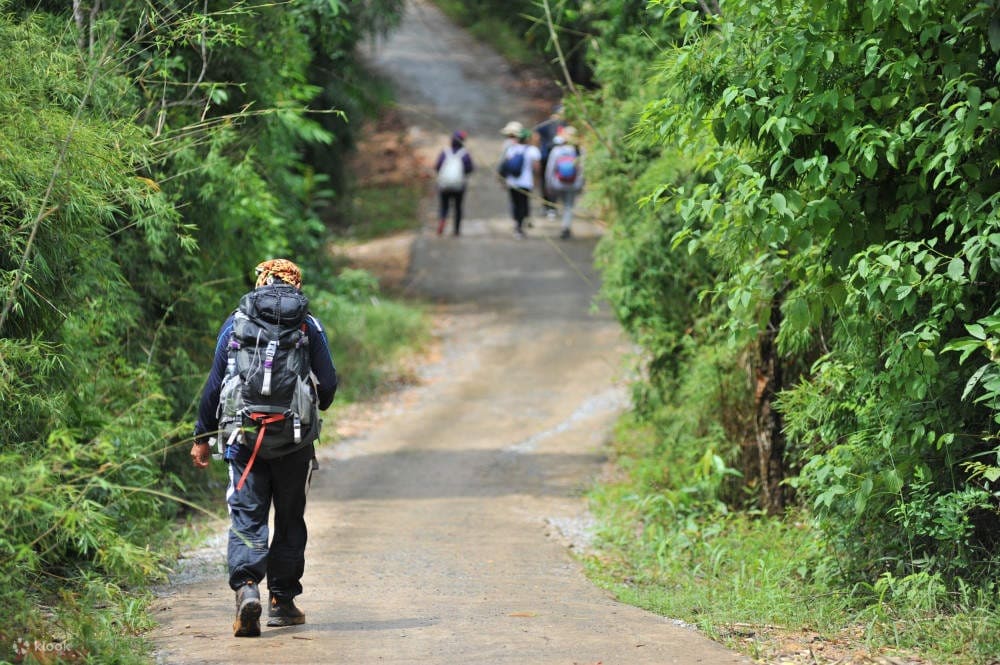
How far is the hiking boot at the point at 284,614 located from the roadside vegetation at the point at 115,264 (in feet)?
2.28

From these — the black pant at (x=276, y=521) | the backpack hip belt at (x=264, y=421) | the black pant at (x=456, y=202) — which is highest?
the black pant at (x=456, y=202)

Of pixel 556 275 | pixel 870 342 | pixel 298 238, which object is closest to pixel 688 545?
pixel 870 342

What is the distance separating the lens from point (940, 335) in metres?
6.57

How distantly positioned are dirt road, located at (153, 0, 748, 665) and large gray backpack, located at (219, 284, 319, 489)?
1.04 meters

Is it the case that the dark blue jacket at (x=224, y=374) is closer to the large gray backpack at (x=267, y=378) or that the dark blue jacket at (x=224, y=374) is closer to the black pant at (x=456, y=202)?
the large gray backpack at (x=267, y=378)

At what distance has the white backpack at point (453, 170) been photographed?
2230cm

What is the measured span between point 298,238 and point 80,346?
9.06 m

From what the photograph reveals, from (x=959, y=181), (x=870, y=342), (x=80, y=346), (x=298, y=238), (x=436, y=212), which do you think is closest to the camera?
A: (x=959, y=181)

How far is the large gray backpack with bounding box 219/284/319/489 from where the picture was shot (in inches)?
242

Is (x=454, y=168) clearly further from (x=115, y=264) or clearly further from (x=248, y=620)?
(x=248, y=620)

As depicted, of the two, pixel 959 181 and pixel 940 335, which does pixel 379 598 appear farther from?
pixel 959 181

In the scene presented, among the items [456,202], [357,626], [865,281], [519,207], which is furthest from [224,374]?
[456,202]

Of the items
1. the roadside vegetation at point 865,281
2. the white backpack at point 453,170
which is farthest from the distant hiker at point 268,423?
Answer: the white backpack at point 453,170

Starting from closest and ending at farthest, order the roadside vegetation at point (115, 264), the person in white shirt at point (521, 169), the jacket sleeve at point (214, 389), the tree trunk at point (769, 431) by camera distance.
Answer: the roadside vegetation at point (115, 264) < the jacket sleeve at point (214, 389) < the tree trunk at point (769, 431) < the person in white shirt at point (521, 169)
